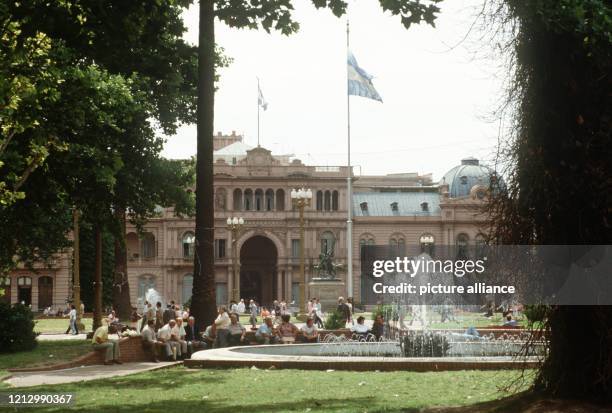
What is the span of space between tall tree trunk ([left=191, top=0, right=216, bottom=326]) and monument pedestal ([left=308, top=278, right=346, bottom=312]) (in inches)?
1129

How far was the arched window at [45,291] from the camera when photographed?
87562 mm

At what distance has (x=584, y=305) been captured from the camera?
8.76m

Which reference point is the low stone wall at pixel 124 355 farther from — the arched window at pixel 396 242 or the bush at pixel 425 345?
the arched window at pixel 396 242

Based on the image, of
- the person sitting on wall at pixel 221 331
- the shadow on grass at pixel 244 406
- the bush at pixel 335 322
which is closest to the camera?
the shadow on grass at pixel 244 406

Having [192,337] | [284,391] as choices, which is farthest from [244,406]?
[192,337]

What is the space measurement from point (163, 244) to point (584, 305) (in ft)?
275

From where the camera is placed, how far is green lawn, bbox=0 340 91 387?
20373mm

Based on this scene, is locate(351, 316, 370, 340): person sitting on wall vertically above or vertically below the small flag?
below

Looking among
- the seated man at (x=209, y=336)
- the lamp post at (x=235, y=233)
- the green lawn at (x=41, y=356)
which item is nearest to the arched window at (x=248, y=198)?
the lamp post at (x=235, y=233)

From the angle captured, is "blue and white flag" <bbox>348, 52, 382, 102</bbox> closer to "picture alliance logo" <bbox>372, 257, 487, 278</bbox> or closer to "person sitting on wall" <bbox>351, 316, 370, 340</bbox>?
"picture alliance logo" <bbox>372, 257, 487, 278</bbox>

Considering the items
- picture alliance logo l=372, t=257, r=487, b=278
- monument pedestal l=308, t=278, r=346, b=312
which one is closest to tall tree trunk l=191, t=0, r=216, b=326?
picture alliance logo l=372, t=257, r=487, b=278

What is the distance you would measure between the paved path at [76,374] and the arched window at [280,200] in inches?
2796

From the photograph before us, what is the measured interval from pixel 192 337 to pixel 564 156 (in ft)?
49.1

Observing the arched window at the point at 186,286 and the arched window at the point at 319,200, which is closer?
the arched window at the point at 186,286
